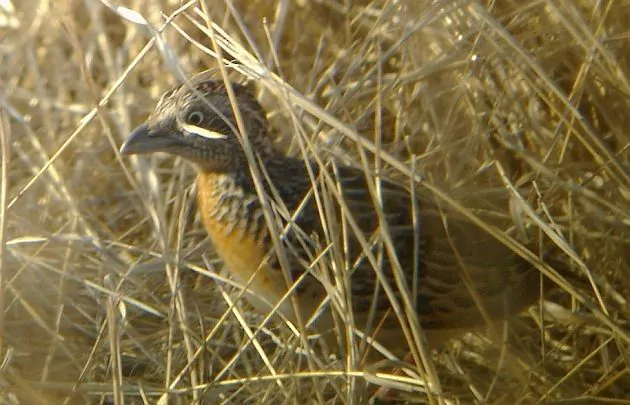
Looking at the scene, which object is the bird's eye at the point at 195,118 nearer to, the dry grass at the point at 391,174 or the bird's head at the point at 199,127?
the bird's head at the point at 199,127

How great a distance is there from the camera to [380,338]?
2723mm

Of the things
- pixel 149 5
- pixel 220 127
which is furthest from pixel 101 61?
pixel 220 127

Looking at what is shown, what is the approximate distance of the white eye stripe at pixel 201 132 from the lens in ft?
8.40

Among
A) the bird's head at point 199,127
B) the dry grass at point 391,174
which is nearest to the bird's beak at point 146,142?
the bird's head at point 199,127

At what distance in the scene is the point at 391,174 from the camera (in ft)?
10.4

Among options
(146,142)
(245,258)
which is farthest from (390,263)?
(146,142)

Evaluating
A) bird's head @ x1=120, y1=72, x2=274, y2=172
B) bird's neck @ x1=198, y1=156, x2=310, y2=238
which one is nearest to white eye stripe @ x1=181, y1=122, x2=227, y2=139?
bird's head @ x1=120, y1=72, x2=274, y2=172

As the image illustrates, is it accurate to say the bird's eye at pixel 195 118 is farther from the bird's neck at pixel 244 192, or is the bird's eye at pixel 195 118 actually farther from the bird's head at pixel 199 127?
the bird's neck at pixel 244 192

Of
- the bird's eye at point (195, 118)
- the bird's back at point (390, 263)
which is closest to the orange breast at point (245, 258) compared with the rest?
the bird's back at point (390, 263)

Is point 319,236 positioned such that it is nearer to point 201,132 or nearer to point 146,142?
point 201,132

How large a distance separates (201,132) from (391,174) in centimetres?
78

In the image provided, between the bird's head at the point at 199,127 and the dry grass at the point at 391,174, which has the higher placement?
the bird's head at the point at 199,127

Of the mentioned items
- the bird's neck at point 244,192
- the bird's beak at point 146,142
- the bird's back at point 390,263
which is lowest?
the bird's back at point 390,263

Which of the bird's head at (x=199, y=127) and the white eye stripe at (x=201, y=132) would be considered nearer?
the white eye stripe at (x=201, y=132)
